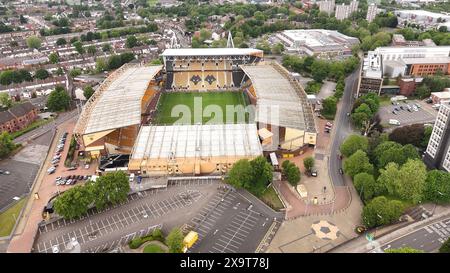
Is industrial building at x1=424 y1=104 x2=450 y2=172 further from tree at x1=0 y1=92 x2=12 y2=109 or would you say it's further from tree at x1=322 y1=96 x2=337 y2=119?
tree at x1=0 y1=92 x2=12 y2=109

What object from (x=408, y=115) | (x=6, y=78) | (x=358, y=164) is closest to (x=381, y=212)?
(x=358, y=164)

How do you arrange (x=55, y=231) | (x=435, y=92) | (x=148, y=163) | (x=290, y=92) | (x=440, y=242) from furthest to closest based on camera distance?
(x=435, y=92) < (x=290, y=92) < (x=148, y=163) < (x=55, y=231) < (x=440, y=242)

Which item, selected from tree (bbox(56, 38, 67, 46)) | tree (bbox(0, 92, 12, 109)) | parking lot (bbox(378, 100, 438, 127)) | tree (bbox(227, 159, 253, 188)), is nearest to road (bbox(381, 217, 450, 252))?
tree (bbox(227, 159, 253, 188))

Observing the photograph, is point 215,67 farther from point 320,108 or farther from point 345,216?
point 345,216

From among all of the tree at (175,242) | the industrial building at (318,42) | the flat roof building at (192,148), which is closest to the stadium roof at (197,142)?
the flat roof building at (192,148)

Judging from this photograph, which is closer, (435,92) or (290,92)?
(290,92)

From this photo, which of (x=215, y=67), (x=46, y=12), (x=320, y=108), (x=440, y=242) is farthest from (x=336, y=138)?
(x=46, y=12)

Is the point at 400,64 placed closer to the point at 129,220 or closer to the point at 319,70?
the point at 319,70
